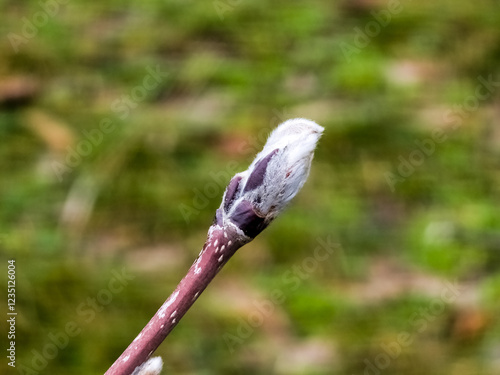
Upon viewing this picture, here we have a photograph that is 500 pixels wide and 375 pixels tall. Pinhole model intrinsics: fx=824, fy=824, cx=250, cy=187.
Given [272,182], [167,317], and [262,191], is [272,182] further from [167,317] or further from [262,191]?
[167,317]

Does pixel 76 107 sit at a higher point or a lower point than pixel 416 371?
higher

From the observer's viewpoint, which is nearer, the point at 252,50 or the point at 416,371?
the point at 416,371

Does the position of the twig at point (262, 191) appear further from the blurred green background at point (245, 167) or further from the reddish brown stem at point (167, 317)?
the blurred green background at point (245, 167)

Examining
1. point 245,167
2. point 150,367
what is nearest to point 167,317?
point 150,367

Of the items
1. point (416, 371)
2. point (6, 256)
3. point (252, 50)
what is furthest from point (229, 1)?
point (416, 371)

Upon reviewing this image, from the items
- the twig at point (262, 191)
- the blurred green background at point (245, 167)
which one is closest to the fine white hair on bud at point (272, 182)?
the twig at point (262, 191)

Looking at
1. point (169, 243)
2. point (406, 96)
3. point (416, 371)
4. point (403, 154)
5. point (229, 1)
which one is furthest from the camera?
point (229, 1)

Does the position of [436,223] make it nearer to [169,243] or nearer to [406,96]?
[406,96]
